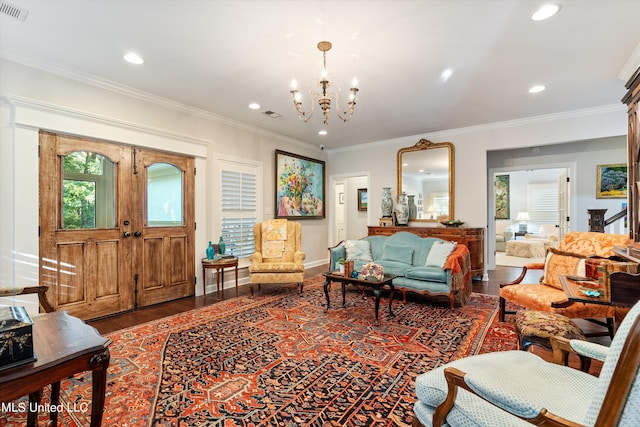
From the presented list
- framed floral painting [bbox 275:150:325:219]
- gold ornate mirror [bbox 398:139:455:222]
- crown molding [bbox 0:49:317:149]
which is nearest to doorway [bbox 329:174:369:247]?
framed floral painting [bbox 275:150:325:219]

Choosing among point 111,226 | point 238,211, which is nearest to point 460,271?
point 238,211

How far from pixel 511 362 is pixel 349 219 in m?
6.97

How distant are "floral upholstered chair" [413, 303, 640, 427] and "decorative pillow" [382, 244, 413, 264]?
3012 millimetres

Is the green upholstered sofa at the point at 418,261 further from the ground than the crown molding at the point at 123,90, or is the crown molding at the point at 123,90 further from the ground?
the crown molding at the point at 123,90

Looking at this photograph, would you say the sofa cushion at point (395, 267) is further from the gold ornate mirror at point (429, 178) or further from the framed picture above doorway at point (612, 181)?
the framed picture above doorway at point (612, 181)

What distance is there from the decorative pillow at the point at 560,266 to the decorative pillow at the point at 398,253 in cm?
168

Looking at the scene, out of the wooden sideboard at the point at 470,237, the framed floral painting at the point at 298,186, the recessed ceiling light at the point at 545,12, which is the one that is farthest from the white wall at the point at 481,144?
the recessed ceiling light at the point at 545,12

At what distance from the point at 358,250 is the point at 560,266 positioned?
8.58 feet

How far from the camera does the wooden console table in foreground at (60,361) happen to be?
1.10m

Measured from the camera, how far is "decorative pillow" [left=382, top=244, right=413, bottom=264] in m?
4.57

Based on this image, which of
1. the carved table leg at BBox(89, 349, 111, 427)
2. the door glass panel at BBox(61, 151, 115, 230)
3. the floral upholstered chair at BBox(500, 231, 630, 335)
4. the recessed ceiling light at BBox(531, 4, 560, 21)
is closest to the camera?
the carved table leg at BBox(89, 349, 111, 427)

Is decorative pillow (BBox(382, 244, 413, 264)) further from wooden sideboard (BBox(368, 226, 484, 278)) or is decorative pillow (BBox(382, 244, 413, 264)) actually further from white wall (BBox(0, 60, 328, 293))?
white wall (BBox(0, 60, 328, 293))

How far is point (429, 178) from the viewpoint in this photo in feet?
19.7

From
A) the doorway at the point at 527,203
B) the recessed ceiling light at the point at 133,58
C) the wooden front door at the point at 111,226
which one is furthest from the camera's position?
the doorway at the point at 527,203
